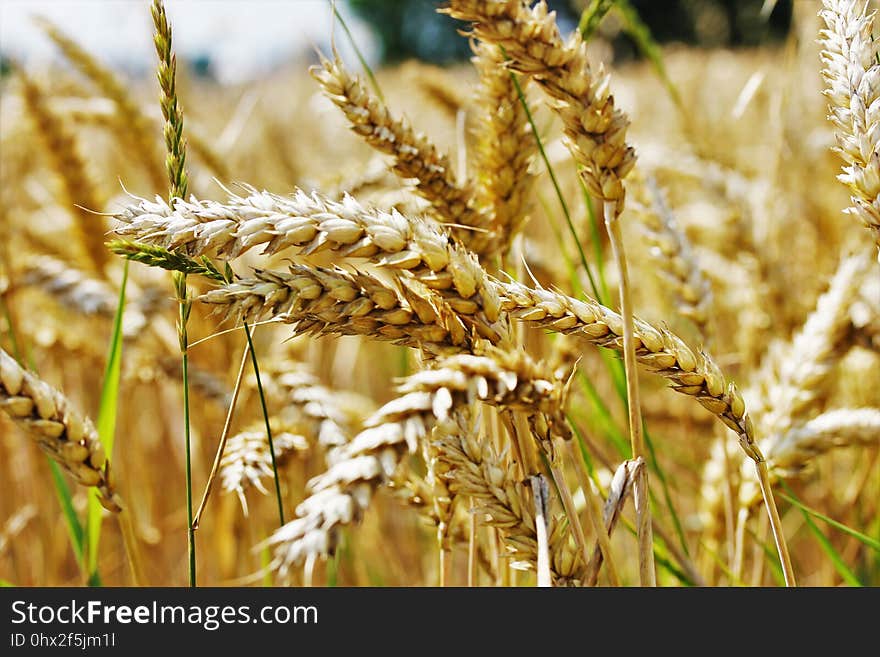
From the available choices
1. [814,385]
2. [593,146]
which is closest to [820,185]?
[814,385]

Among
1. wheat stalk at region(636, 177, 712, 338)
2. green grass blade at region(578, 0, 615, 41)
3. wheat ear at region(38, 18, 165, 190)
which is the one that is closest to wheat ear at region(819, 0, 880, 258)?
green grass blade at region(578, 0, 615, 41)

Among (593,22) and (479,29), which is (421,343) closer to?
(479,29)

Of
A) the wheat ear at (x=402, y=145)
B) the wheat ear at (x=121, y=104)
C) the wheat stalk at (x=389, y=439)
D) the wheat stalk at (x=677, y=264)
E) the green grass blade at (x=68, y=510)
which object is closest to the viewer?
the wheat stalk at (x=389, y=439)

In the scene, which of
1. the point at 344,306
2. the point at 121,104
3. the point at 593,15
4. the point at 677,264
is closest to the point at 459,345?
the point at 344,306

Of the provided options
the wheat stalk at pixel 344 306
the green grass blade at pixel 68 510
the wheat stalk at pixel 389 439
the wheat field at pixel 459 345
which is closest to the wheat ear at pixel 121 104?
the wheat field at pixel 459 345

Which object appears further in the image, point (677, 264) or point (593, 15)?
point (677, 264)

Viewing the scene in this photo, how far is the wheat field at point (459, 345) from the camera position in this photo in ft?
1.56

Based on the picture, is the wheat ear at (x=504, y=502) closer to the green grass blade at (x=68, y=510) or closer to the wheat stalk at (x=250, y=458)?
the wheat stalk at (x=250, y=458)

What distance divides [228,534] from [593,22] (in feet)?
3.26

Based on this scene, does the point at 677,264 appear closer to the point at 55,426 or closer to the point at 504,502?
the point at 504,502

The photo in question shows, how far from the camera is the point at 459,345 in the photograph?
1.63 ft

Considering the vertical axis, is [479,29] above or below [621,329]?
above
